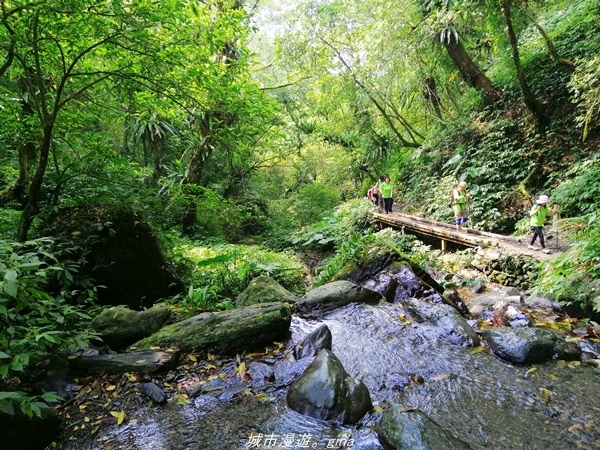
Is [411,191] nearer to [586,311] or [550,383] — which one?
[586,311]

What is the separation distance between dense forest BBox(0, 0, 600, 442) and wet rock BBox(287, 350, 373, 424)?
2016 millimetres

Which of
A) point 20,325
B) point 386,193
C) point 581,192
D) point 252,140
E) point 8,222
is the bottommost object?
point 20,325

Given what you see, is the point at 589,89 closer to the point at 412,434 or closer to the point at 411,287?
the point at 411,287

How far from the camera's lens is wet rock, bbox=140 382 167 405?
10.8ft

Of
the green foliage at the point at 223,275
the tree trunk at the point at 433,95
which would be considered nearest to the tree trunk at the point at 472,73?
the tree trunk at the point at 433,95

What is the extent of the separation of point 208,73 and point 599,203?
28.4 feet

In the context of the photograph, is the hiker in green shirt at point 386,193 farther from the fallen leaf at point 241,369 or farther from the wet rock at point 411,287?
the fallen leaf at point 241,369

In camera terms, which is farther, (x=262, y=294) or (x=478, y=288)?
(x=478, y=288)

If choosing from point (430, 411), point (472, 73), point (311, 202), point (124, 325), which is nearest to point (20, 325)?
point (124, 325)

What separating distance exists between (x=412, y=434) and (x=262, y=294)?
376 centimetres

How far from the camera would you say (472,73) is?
1418cm

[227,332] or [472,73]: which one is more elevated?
[472,73]

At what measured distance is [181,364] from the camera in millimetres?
3951

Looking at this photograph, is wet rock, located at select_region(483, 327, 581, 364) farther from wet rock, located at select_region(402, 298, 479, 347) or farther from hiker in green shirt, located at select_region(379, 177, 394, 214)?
hiker in green shirt, located at select_region(379, 177, 394, 214)
